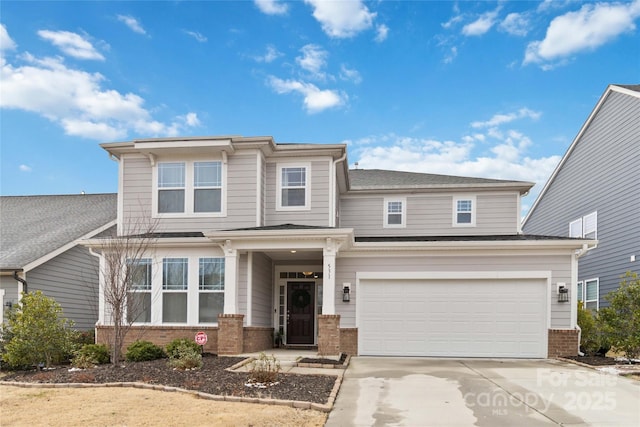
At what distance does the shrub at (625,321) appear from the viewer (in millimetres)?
11219

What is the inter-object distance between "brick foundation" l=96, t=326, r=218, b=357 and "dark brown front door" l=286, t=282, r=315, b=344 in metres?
3.12

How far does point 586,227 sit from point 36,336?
711 inches

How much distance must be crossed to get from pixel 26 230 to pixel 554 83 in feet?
58.1

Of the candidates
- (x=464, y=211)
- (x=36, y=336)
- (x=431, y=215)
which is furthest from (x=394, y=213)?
(x=36, y=336)

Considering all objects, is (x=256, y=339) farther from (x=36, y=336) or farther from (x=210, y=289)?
(x=36, y=336)

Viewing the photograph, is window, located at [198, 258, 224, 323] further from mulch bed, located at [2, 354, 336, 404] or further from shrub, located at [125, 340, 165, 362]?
mulch bed, located at [2, 354, 336, 404]

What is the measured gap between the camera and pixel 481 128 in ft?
62.9

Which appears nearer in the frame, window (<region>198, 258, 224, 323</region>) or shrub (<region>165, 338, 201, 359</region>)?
shrub (<region>165, 338, 201, 359</region>)

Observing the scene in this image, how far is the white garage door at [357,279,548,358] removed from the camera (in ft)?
42.4

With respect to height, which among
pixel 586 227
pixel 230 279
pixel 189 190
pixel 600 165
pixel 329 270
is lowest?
pixel 230 279

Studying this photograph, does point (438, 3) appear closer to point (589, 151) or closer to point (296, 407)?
point (589, 151)

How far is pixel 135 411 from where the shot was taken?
6.90 metres

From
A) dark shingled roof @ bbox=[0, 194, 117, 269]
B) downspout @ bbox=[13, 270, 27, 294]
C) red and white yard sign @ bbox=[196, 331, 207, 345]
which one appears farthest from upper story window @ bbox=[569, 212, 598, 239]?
downspout @ bbox=[13, 270, 27, 294]

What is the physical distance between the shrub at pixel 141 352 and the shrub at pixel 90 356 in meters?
0.49
